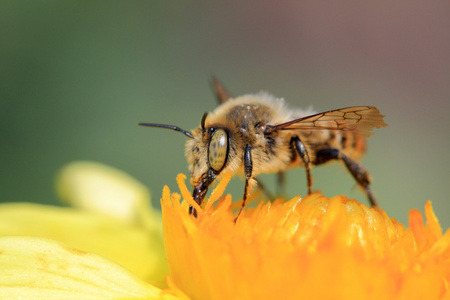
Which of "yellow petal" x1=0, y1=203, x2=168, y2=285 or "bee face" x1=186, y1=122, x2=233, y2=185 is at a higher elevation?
"bee face" x1=186, y1=122, x2=233, y2=185

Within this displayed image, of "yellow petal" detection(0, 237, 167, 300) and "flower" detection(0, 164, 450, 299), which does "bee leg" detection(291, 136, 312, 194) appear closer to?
"flower" detection(0, 164, 450, 299)

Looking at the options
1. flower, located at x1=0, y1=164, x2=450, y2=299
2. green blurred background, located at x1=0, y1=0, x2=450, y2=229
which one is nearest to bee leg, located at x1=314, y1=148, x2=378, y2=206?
green blurred background, located at x1=0, y1=0, x2=450, y2=229

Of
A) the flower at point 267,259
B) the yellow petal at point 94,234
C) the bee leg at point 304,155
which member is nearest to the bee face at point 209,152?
the flower at point 267,259

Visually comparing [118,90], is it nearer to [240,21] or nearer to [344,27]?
[240,21]

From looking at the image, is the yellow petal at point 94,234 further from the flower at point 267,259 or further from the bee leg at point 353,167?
the bee leg at point 353,167

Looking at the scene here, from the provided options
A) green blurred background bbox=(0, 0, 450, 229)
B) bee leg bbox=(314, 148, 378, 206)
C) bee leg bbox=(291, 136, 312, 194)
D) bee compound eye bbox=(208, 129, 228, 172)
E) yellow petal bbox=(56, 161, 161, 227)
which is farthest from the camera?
green blurred background bbox=(0, 0, 450, 229)

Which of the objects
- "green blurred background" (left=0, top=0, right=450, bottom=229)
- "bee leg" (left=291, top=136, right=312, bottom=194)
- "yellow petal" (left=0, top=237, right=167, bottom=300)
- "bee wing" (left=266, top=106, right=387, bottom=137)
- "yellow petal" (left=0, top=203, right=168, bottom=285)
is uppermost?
"green blurred background" (left=0, top=0, right=450, bottom=229)

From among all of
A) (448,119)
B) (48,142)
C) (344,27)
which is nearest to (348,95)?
(448,119)
